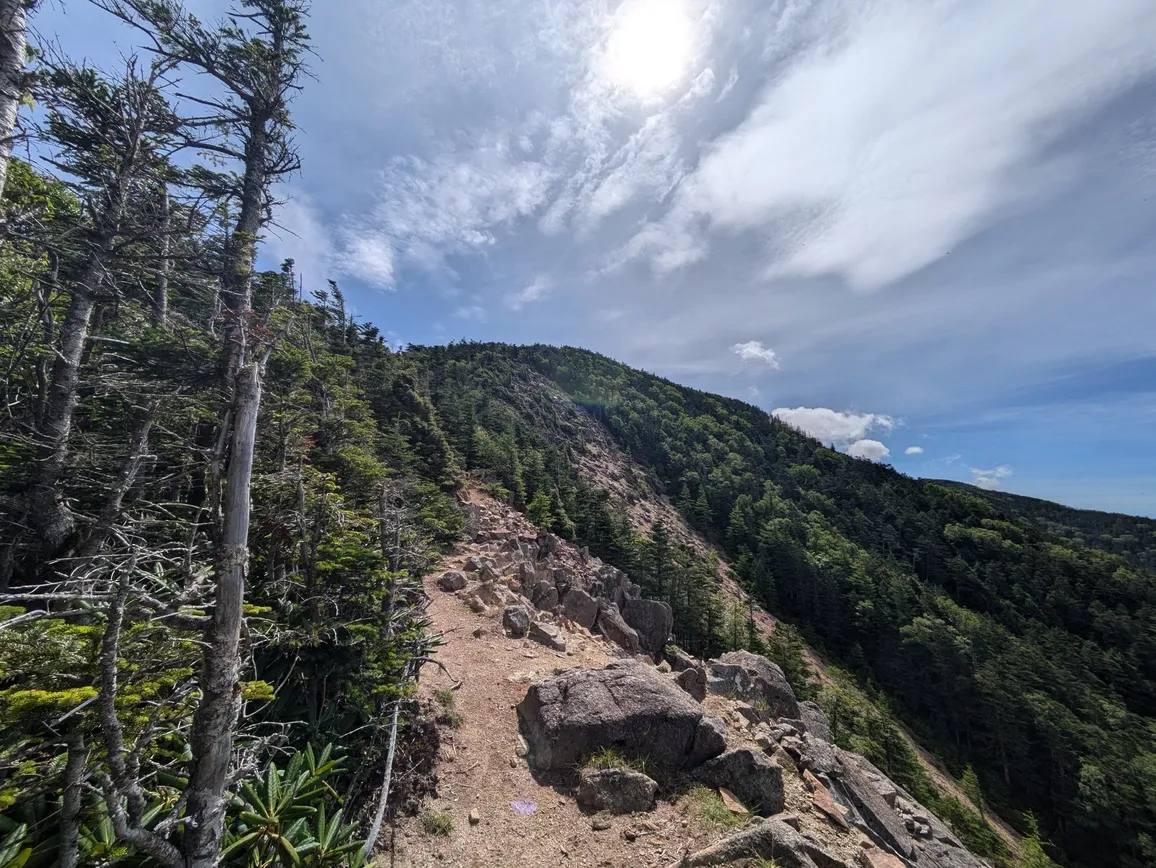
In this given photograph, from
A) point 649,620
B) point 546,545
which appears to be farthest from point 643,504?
point 546,545

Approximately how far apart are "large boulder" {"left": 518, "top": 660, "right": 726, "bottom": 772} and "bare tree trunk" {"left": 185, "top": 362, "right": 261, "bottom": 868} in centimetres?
603

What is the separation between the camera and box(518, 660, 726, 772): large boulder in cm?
812

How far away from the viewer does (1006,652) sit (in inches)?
1781

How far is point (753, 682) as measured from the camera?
14109mm

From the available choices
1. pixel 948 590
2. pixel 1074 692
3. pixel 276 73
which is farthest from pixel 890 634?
pixel 276 73

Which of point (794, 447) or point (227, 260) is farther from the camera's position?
point (794, 447)

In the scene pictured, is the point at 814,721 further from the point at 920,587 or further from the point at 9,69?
the point at 920,587

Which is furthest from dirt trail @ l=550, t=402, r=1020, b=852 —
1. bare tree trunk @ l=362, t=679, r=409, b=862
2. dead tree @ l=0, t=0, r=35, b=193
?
dead tree @ l=0, t=0, r=35, b=193

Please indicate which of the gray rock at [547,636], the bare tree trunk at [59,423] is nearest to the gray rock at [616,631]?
the gray rock at [547,636]

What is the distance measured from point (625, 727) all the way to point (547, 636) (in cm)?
590

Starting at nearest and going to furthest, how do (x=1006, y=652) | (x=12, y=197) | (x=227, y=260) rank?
1. (x=227, y=260)
2. (x=12, y=197)
3. (x=1006, y=652)

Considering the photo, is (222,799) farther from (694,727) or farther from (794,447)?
(794,447)

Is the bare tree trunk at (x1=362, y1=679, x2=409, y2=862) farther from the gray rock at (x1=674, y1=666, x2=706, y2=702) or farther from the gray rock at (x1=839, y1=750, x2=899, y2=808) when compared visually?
the gray rock at (x1=839, y1=750, x2=899, y2=808)

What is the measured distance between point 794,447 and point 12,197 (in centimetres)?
11333
